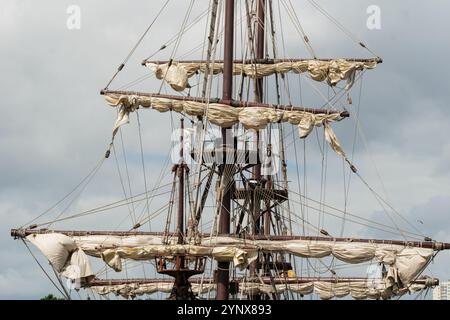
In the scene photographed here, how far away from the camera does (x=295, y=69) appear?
71625 mm

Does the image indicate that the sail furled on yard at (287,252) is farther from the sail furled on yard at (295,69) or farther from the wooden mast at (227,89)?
the sail furled on yard at (295,69)

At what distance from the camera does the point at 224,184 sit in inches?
2450

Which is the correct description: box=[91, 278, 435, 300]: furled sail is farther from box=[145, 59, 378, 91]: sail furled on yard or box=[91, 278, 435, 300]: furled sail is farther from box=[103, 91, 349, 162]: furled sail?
box=[145, 59, 378, 91]: sail furled on yard

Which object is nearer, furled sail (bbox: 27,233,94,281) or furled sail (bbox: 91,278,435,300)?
furled sail (bbox: 27,233,94,281)

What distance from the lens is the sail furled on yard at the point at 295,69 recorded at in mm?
69750

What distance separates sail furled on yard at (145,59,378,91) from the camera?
2746 inches

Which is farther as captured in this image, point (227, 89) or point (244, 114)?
point (227, 89)

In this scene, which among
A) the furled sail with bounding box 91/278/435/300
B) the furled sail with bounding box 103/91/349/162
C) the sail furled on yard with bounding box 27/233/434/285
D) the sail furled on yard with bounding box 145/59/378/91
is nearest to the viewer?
the sail furled on yard with bounding box 27/233/434/285

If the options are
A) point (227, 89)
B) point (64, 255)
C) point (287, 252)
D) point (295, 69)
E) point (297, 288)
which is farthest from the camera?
point (297, 288)

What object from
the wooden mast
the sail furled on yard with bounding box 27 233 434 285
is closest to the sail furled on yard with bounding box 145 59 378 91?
A: the wooden mast

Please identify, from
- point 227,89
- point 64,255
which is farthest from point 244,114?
point 64,255

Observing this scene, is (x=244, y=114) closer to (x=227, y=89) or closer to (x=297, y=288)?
(x=227, y=89)
